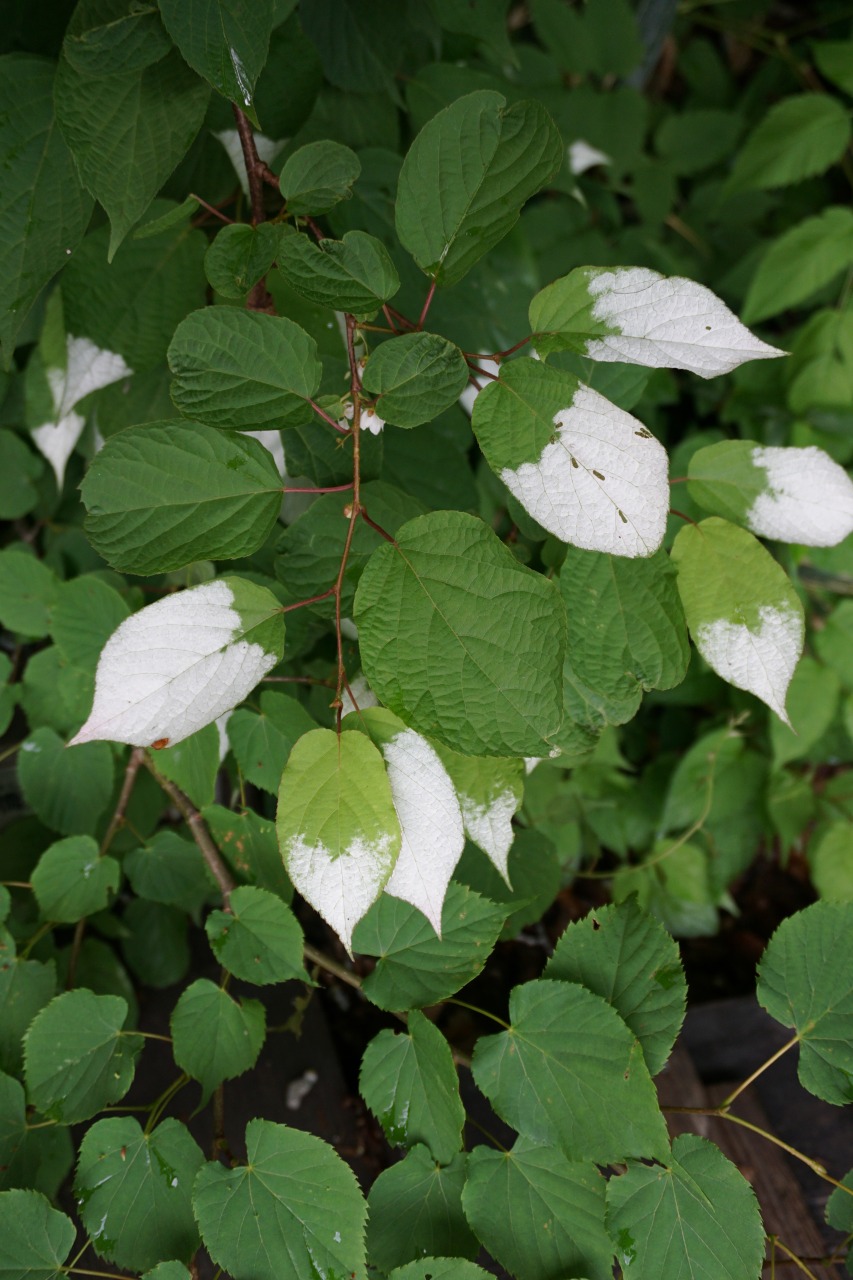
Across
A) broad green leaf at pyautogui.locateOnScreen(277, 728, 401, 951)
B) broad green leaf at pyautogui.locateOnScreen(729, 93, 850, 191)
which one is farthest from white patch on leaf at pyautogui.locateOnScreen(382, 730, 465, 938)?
broad green leaf at pyautogui.locateOnScreen(729, 93, 850, 191)

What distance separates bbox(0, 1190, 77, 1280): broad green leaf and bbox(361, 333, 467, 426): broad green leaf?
569 mm

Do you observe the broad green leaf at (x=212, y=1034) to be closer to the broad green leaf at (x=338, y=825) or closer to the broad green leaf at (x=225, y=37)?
the broad green leaf at (x=338, y=825)

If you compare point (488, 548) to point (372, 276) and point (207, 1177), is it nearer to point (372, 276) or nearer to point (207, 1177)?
point (372, 276)

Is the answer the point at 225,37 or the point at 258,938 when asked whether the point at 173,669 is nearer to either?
the point at 258,938

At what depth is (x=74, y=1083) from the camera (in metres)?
0.61

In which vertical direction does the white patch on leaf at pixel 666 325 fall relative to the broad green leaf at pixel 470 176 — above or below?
below

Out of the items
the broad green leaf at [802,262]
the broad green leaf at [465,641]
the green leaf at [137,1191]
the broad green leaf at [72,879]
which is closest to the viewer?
the broad green leaf at [465,641]

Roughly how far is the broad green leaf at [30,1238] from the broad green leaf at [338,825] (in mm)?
313

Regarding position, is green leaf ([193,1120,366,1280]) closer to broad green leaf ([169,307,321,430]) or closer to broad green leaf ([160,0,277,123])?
broad green leaf ([169,307,321,430])

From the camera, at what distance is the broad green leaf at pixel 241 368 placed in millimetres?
495

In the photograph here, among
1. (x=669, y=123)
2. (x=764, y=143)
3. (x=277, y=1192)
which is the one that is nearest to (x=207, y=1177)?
(x=277, y=1192)

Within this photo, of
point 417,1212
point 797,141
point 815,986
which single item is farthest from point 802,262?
point 417,1212

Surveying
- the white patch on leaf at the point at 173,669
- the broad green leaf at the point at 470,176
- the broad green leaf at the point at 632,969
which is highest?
the broad green leaf at the point at 470,176

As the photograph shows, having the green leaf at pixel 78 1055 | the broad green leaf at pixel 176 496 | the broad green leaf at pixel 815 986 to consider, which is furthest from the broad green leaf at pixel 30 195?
the broad green leaf at pixel 815 986
